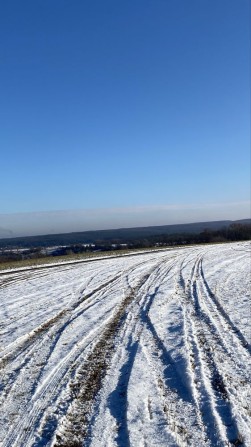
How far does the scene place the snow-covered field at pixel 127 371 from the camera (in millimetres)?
4875

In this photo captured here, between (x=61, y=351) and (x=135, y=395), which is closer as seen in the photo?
(x=135, y=395)

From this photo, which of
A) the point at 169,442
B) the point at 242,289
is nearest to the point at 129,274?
the point at 242,289

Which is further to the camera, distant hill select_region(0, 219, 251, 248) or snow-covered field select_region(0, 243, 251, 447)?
distant hill select_region(0, 219, 251, 248)

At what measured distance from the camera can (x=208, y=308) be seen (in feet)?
38.7

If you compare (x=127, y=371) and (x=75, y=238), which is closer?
(x=127, y=371)

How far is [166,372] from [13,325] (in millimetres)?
5775

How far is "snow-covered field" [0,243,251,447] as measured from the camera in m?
4.88

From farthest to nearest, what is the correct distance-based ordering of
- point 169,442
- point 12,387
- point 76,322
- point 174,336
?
point 76,322
point 174,336
point 12,387
point 169,442

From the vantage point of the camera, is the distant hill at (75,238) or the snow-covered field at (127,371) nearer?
the snow-covered field at (127,371)

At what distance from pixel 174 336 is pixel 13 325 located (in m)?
4.94

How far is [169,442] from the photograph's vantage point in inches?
179

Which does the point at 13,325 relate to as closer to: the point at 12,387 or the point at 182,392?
the point at 12,387

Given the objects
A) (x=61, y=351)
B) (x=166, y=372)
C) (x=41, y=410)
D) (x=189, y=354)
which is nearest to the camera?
(x=41, y=410)

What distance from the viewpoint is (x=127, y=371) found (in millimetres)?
6879
